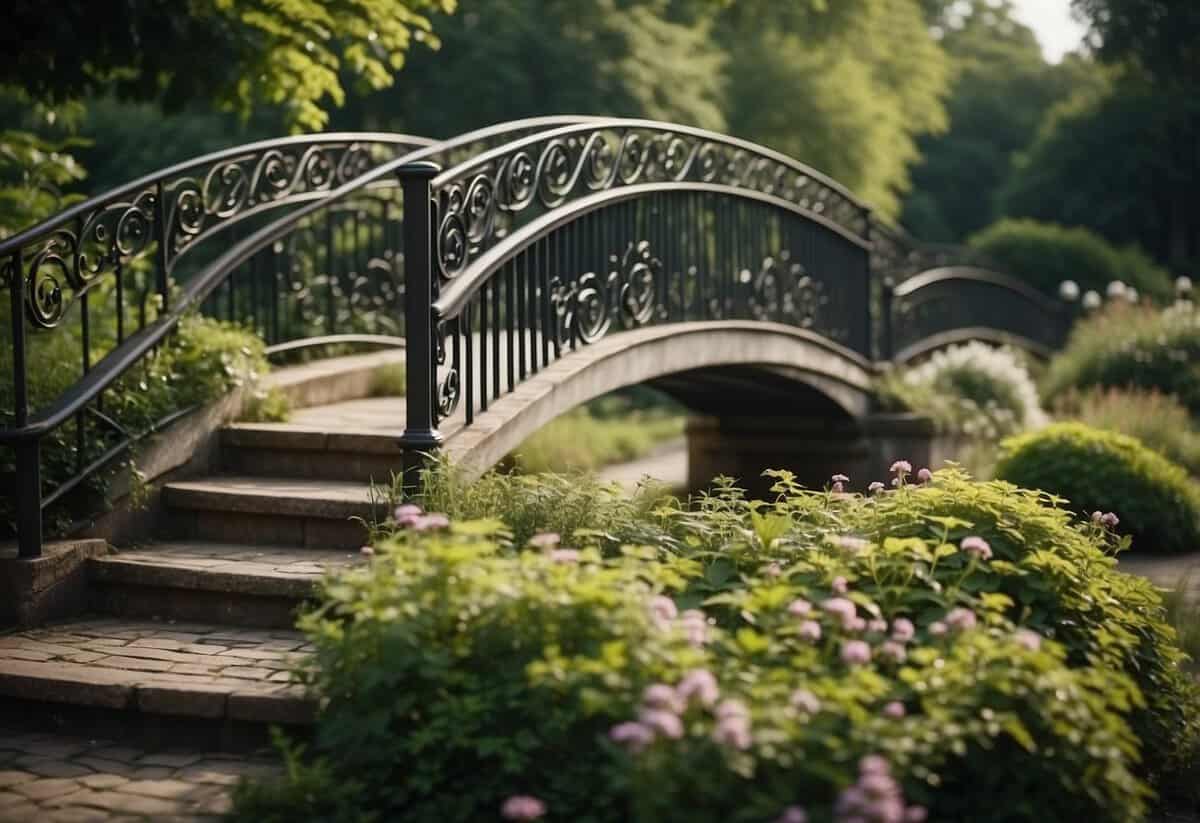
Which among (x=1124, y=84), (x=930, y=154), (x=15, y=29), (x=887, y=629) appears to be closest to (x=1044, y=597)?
(x=887, y=629)

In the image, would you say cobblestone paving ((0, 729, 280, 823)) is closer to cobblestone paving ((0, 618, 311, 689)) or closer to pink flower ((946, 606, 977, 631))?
cobblestone paving ((0, 618, 311, 689))

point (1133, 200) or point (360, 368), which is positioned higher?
point (1133, 200)

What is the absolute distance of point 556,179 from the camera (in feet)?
29.3

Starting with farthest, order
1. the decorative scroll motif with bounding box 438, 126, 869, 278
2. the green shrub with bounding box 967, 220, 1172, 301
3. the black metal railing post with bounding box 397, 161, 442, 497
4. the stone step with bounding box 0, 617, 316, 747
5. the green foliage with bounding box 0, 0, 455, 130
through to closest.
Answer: the green shrub with bounding box 967, 220, 1172, 301
the green foliage with bounding box 0, 0, 455, 130
the decorative scroll motif with bounding box 438, 126, 869, 278
the black metal railing post with bounding box 397, 161, 442, 497
the stone step with bounding box 0, 617, 316, 747

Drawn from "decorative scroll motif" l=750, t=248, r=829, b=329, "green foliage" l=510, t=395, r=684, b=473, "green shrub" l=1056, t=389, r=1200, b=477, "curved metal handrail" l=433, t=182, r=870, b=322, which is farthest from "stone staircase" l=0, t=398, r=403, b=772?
"green shrub" l=1056, t=389, r=1200, b=477

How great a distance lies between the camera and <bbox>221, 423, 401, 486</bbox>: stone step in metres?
6.94

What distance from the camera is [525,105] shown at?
2064 cm

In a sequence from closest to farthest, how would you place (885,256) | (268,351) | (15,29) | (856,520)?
(856,520)
(15,29)
(268,351)
(885,256)

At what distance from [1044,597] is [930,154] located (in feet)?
121

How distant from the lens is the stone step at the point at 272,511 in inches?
252

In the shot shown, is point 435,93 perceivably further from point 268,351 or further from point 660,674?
point 660,674

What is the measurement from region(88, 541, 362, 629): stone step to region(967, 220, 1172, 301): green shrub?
1751 centimetres

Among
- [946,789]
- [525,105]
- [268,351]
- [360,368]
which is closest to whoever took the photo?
[946,789]

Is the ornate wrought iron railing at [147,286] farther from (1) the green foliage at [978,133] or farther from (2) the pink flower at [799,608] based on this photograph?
(1) the green foliage at [978,133]
